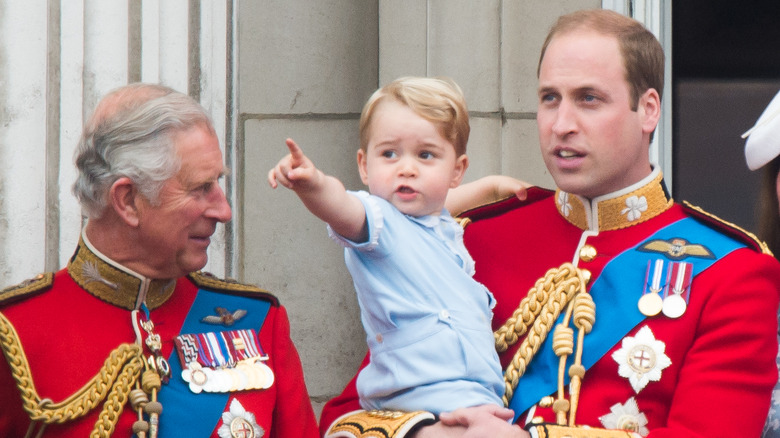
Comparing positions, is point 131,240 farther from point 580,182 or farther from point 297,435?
point 580,182

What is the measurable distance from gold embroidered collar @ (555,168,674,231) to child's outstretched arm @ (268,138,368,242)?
26.5 inches

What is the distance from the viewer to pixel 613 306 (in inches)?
112

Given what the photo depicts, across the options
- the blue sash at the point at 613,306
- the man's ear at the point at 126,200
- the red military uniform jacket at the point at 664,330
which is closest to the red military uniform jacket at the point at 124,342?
the man's ear at the point at 126,200

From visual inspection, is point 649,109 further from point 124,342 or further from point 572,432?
point 124,342

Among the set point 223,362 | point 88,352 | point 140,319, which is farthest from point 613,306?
point 88,352

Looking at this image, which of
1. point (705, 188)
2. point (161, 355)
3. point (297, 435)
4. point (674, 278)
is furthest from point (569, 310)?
point (705, 188)

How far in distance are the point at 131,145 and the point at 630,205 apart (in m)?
1.17

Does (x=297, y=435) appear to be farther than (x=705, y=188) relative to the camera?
No

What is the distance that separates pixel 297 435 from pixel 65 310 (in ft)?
1.92

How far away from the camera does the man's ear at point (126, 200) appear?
2666mm

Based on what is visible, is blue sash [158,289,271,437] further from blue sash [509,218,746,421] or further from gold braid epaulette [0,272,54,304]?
blue sash [509,218,746,421]

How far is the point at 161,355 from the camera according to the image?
2713 mm

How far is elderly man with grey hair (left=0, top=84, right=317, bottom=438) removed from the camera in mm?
2600

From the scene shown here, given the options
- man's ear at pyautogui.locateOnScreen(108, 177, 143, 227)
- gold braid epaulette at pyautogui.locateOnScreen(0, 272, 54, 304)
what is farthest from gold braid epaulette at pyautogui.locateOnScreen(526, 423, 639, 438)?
gold braid epaulette at pyautogui.locateOnScreen(0, 272, 54, 304)
